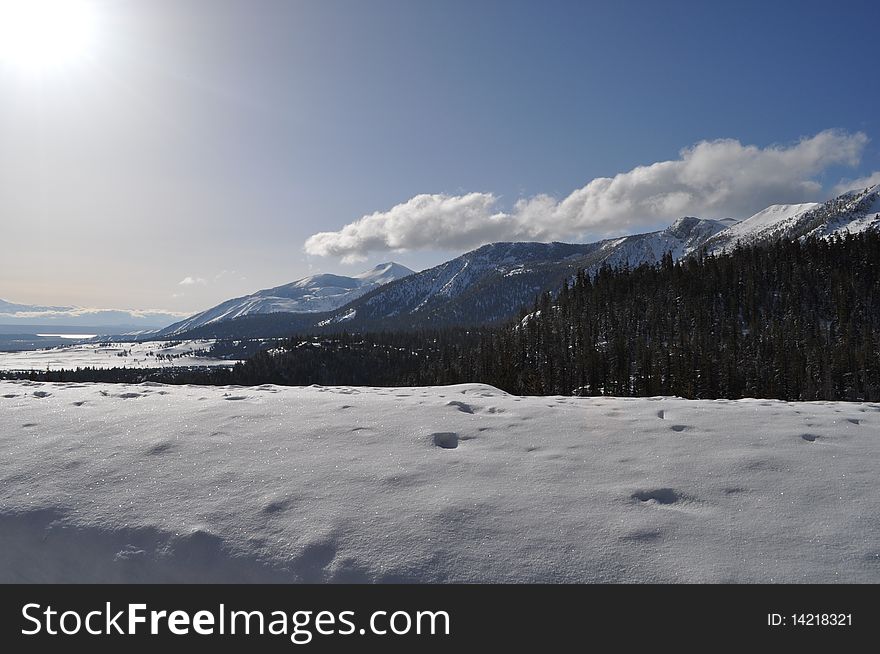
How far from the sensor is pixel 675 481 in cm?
664

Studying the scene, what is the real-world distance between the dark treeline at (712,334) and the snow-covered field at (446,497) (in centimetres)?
6963

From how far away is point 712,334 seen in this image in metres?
119

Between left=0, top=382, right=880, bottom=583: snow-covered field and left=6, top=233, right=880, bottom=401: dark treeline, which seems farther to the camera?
left=6, top=233, right=880, bottom=401: dark treeline

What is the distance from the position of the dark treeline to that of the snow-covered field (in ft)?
228

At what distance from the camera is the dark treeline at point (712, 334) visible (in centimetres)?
9200

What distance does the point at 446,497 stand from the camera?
6270 mm

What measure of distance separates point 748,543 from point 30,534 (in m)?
9.15

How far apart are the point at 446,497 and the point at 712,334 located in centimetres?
13446

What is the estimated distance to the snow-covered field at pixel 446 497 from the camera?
16.5 ft

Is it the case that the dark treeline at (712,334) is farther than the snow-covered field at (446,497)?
Yes

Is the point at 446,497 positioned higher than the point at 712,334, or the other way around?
the point at 712,334

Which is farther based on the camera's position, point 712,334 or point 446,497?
point 712,334

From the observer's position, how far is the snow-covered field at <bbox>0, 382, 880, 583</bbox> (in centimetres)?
503

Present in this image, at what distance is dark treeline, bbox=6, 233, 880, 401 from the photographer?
92000 mm
